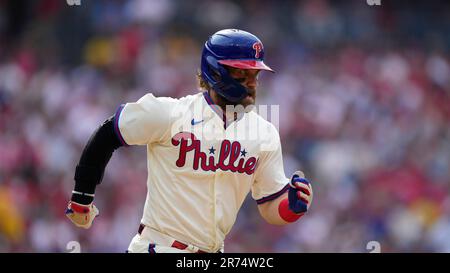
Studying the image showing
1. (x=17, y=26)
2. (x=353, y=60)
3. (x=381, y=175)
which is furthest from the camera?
(x=17, y=26)

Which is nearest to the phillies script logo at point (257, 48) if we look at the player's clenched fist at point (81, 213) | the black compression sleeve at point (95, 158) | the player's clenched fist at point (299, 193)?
the player's clenched fist at point (299, 193)

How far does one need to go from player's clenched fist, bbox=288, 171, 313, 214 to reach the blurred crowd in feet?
14.9

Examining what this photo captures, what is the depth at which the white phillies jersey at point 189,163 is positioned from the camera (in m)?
4.68

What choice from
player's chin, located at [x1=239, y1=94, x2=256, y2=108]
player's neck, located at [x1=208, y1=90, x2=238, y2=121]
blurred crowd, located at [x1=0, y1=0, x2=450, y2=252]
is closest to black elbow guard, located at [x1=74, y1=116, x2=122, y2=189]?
player's neck, located at [x1=208, y1=90, x2=238, y2=121]

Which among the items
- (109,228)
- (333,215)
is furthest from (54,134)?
(333,215)

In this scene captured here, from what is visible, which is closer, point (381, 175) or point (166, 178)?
point (166, 178)

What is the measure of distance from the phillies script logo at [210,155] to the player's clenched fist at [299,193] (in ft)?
0.83

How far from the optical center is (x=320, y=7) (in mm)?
12477

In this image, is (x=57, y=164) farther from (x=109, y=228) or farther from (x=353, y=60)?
(x=353, y=60)

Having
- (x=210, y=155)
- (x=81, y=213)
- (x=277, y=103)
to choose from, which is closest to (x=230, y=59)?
(x=210, y=155)

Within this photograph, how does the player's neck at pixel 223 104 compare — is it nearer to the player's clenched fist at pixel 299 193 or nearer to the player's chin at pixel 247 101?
the player's chin at pixel 247 101

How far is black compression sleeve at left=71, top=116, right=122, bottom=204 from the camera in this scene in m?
4.76

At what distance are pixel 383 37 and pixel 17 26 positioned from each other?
4.97 meters

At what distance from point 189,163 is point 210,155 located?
116mm
